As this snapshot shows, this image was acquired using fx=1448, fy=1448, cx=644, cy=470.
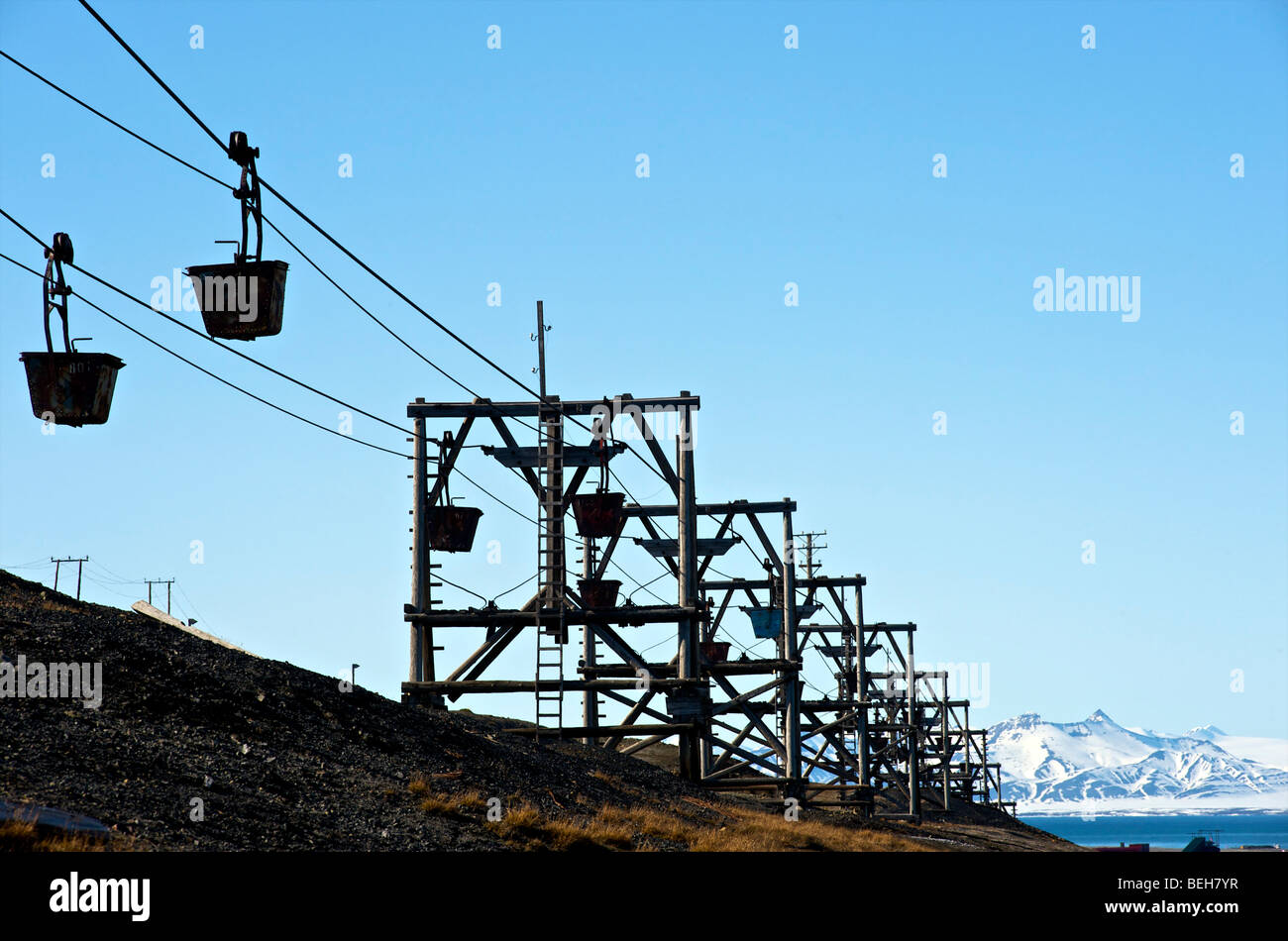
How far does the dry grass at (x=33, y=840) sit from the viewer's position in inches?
439

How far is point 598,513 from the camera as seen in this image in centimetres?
2705

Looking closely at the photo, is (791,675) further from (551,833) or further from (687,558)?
(551,833)

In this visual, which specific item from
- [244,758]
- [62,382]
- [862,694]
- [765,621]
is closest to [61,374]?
[62,382]

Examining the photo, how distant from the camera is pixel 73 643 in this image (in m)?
18.1

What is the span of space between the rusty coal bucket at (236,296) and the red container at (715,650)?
21401 millimetres

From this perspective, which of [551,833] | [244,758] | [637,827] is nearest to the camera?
[244,758]

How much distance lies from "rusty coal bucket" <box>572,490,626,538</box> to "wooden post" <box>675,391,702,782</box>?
1.19m

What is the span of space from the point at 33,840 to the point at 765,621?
88.4 feet

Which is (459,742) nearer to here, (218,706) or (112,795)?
(218,706)

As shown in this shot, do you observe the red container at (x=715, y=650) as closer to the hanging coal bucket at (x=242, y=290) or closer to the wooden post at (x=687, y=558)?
the wooden post at (x=687, y=558)

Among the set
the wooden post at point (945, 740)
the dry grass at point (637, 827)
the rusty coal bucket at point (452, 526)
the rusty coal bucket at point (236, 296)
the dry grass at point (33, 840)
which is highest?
the rusty coal bucket at point (236, 296)

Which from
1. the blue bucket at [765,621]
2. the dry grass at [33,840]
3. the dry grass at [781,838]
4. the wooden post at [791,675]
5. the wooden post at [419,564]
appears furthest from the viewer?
the blue bucket at [765,621]

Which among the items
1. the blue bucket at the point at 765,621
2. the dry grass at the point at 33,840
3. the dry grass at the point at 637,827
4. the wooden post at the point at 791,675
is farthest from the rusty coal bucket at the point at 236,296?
the blue bucket at the point at 765,621
